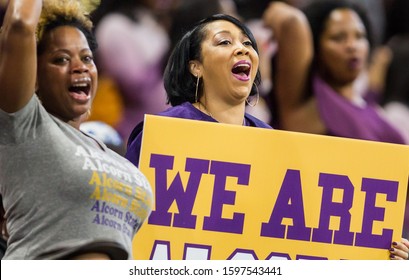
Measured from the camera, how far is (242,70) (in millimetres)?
2127

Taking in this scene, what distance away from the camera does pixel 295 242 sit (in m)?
2.04

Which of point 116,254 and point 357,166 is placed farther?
point 357,166

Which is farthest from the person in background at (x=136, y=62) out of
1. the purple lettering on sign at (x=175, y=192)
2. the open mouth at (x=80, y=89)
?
the open mouth at (x=80, y=89)

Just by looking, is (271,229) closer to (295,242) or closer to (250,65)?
(295,242)

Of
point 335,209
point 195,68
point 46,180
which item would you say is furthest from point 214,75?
point 46,180

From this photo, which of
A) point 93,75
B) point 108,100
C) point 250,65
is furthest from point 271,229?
point 108,100

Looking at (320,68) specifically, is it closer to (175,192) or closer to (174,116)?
(174,116)

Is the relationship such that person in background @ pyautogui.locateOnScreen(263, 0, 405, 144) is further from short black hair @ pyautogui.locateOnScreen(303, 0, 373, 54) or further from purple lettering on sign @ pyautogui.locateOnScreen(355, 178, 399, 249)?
purple lettering on sign @ pyautogui.locateOnScreen(355, 178, 399, 249)

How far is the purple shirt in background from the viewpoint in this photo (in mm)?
3191

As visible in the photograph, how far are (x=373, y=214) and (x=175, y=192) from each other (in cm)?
46

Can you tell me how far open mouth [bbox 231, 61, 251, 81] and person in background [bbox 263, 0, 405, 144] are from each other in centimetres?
116

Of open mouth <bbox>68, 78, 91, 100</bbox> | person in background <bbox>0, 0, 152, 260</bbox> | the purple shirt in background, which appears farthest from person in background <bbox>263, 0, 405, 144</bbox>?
person in background <bbox>0, 0, 152, 260</bbox>
